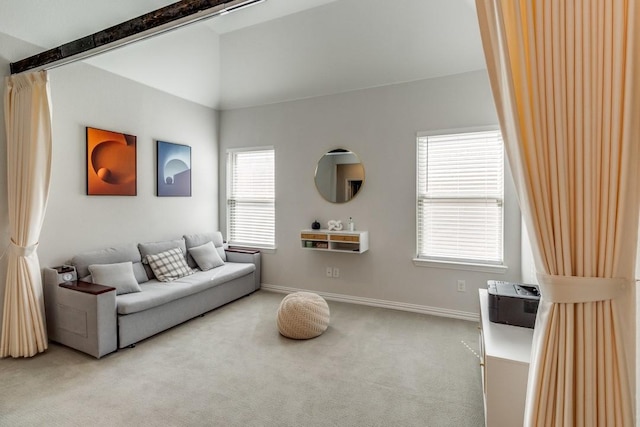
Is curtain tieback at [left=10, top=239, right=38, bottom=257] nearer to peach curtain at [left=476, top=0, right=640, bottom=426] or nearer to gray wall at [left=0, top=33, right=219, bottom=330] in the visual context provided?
gray wall at [left=0, top=33, right=219, bottom=330]

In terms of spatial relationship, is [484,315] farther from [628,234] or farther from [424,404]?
[628,234]

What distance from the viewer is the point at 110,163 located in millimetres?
3756

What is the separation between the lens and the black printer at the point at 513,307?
2.15 m

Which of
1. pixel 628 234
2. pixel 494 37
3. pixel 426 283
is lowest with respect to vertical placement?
pixel 426 283

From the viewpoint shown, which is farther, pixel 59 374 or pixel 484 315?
pixel 59 374

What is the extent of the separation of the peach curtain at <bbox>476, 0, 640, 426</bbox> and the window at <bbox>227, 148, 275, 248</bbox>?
4106 mm

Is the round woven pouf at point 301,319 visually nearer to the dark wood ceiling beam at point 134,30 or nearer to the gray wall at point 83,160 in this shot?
the gray wall at point 83,160

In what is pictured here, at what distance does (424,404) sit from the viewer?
2240 millimetres

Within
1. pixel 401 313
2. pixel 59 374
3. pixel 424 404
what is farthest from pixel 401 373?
pixel 59 374

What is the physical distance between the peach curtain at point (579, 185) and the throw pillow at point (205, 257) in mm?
3928

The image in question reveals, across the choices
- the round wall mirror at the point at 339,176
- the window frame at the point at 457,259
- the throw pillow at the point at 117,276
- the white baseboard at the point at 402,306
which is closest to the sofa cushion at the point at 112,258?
the throw pillow at the point at 117,276

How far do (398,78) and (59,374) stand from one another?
4.41m

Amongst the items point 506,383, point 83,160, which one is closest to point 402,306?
point 506,383

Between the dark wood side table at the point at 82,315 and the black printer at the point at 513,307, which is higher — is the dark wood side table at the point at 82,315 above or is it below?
below
